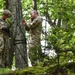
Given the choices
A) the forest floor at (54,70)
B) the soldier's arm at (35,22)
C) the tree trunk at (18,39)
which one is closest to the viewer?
the forest floor at (54,70)

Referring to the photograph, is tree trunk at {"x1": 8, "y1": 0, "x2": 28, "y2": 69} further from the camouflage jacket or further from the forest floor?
the forest floor

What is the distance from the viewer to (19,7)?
26.5 ft

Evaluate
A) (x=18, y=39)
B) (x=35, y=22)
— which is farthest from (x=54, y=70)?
(x=18, y=39)

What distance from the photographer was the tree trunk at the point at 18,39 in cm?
763

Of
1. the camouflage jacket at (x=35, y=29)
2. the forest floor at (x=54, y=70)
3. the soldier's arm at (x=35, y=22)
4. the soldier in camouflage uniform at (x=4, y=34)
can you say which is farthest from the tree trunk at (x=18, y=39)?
the forest floor at (x=54, y=70)

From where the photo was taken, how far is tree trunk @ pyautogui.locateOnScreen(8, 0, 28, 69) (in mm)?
7633

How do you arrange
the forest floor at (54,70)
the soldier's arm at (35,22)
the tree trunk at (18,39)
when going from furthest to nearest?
the tree trunk at (18,39), the soldier's arm at (35,22), the forest floor at (54,70)

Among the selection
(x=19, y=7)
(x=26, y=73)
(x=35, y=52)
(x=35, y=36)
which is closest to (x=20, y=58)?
(x=35, y=36)

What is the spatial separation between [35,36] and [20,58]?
851mm

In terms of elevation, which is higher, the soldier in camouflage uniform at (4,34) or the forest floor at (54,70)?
the forest floor at (54,70)

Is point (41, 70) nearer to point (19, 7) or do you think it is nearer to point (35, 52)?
point (35, 52)

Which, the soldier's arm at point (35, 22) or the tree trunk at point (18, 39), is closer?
the soldier's arm at point (35, 22)

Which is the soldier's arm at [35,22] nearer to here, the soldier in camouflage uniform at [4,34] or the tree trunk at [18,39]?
the tree trunk at [18,39]

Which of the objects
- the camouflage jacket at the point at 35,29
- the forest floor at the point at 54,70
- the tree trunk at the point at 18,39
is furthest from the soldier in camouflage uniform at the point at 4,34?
the forest floor at the point at 54,70
